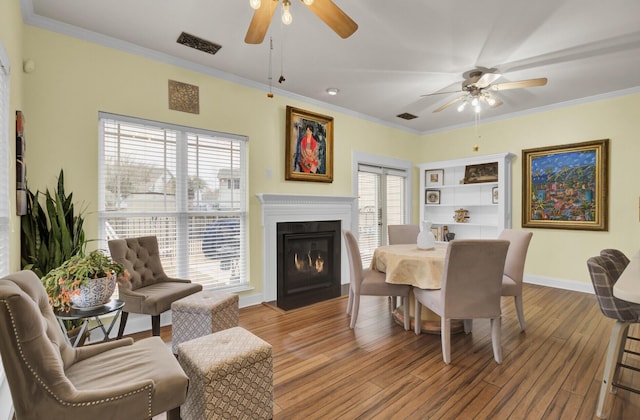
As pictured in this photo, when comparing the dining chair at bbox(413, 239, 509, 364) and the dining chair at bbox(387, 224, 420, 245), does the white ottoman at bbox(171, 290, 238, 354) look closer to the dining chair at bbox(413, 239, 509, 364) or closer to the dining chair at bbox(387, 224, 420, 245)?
the dining chair at bbox(413, 239, 509, 364)

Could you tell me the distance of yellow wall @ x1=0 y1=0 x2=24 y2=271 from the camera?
6.20 feet

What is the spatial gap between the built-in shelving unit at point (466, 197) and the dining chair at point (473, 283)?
117 inches

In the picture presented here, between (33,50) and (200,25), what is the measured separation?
1355 mm

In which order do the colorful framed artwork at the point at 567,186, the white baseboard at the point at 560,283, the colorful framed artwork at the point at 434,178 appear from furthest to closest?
1. the colorful framed artwork at the point at 434,178
2. the white baseboard at the point at 560,283
3. the colorful framed artwork at the point at 567,186

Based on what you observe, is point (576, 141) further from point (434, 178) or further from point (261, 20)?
point (261, 20)

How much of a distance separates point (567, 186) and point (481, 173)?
3.96 ft

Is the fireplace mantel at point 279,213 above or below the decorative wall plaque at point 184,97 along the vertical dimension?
below

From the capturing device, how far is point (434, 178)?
6008 millimetres

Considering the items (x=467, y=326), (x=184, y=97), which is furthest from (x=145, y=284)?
(x=467, y=326)

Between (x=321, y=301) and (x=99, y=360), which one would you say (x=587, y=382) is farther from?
(x=99, y=360)

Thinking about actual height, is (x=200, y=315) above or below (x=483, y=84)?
below

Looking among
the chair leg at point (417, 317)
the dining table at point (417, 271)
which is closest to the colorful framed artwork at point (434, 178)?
the dining table at point (417, 271)

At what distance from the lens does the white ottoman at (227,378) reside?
1541 mm

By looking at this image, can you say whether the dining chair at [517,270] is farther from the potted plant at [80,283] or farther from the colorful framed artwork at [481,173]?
the potted plant at [80,283]
